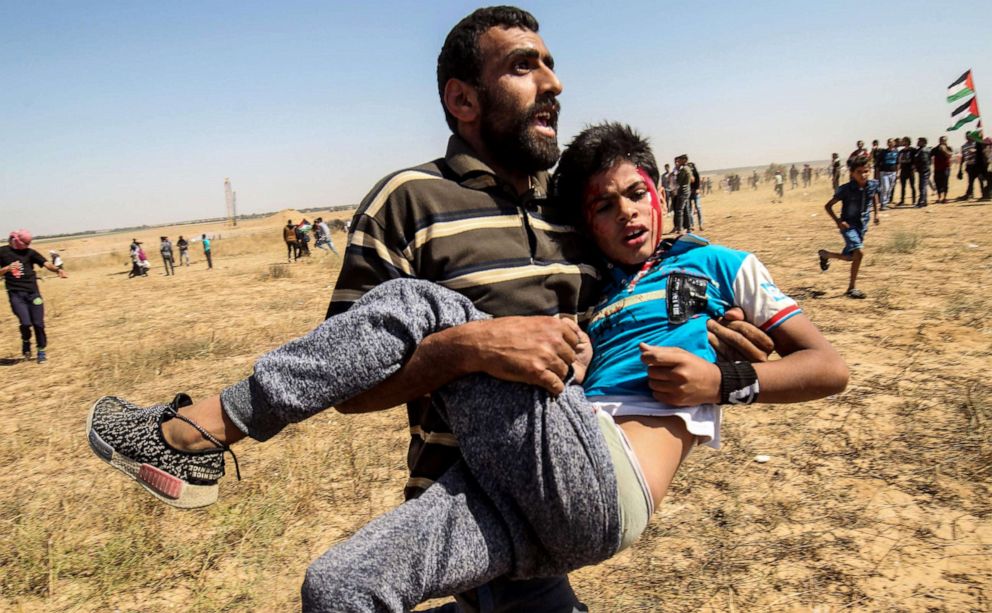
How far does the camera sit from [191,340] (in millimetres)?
10594

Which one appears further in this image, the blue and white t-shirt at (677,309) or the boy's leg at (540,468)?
the blue and white t-shirt at (677,309)

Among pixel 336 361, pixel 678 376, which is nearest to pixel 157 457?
pixel 336 361

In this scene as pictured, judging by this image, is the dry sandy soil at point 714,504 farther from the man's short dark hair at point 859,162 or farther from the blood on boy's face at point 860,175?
the man's short dark hair at point 859,162

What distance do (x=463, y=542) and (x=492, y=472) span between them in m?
0.18

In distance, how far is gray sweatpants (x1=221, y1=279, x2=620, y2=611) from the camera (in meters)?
1.35

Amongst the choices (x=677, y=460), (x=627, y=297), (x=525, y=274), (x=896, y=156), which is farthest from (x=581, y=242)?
(x=896, y=156)

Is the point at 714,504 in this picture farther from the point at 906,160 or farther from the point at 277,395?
the point at 906,160

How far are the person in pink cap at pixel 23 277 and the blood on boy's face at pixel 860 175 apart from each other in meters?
12.8

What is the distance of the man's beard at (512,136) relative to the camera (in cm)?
191

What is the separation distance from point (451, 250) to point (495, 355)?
1.27 feet

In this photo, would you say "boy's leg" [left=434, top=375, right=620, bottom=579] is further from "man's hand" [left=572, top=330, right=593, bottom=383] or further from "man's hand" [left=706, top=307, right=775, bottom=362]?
"man's hand" [left=706, top=307, right=775, bottom=362]

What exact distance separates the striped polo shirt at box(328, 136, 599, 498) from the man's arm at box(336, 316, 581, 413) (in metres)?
0.21

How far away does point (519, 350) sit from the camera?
55.6 inches

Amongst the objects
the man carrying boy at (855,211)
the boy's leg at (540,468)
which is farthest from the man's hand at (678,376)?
the man carrying boy at (855,211)
